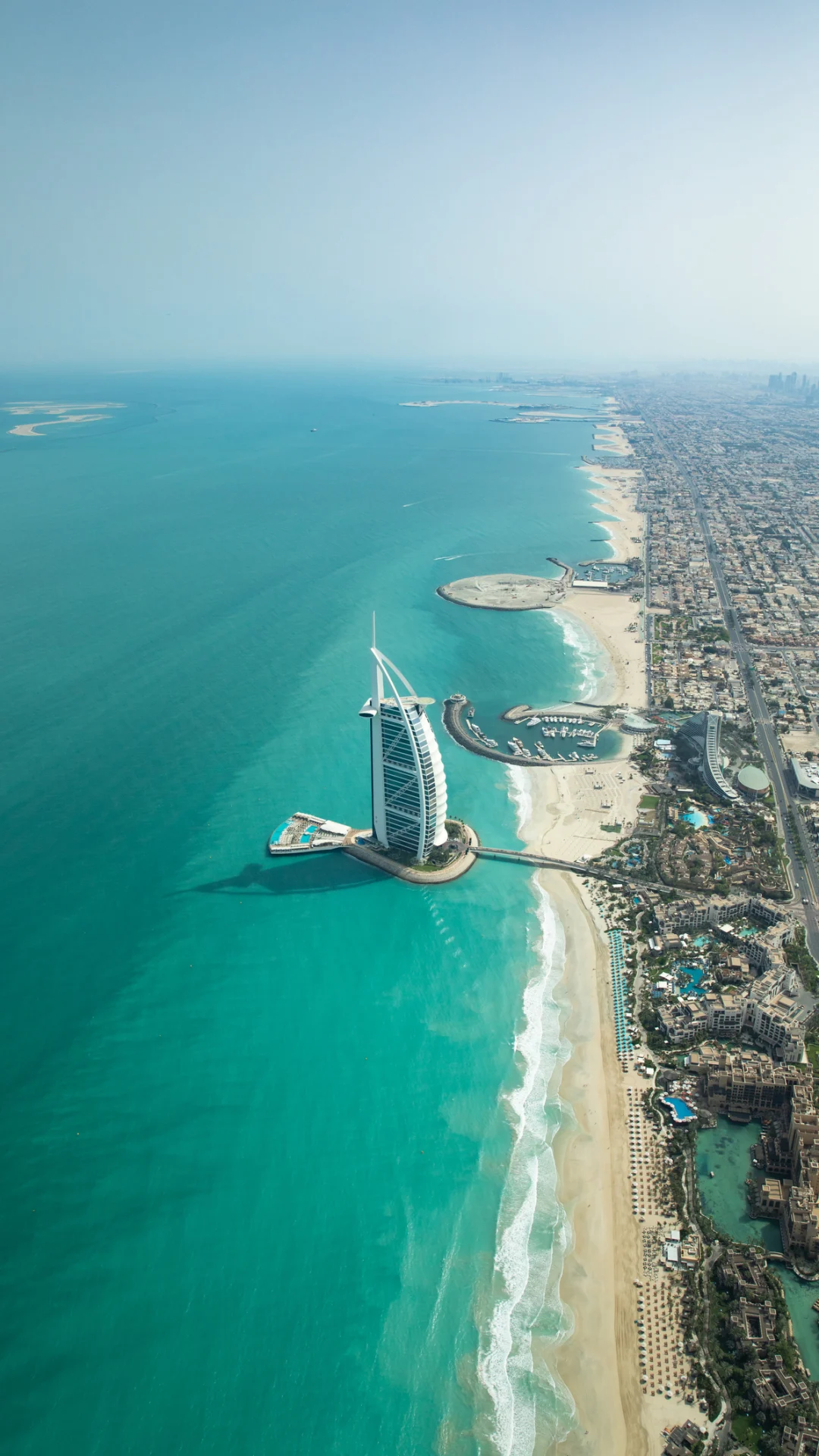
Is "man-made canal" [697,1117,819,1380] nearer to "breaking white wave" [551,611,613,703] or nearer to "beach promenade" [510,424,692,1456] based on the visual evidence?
"beach promenade" [510,424,692,1456]

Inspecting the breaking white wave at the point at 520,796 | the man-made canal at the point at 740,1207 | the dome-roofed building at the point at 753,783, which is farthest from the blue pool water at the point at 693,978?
the dome-roofed building at the point at 753,783

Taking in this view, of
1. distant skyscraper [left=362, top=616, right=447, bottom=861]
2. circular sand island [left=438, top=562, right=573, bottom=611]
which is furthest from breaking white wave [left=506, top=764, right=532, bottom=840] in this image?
circular sand island [left=438, top=562, right=573, bottom=611]

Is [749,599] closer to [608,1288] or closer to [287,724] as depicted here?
[287,724]

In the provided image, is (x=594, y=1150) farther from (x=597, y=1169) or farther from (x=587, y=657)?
(x=587, y=657)

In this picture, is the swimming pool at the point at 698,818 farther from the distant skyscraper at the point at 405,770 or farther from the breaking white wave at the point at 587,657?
the breaking white wave at the point at 587,657

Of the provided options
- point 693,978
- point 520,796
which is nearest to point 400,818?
point 520,796
